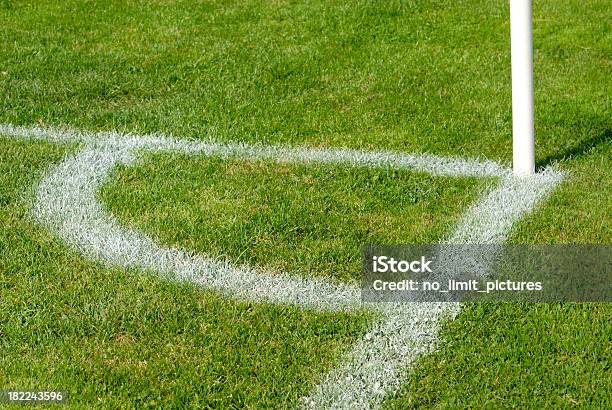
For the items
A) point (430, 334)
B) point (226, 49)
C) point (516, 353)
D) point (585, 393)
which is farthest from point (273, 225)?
point (226, 49)

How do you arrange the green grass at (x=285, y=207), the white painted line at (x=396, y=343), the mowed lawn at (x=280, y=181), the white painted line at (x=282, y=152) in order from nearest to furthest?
the white painted line at (x=396, y=343)
the mowed lawn at (x=280, y=181)
the green grass at (x=285, y=207)
the white painted line at (x=282, y=152)

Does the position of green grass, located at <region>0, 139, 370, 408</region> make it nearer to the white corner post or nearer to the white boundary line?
the white boundary line

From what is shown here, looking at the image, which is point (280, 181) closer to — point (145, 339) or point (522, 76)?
point (522, 76)

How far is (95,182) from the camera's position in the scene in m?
5.30

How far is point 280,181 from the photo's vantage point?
5277 mm

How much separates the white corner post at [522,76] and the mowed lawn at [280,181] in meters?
0.31

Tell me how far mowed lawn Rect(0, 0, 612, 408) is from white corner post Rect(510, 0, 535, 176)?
308 mm


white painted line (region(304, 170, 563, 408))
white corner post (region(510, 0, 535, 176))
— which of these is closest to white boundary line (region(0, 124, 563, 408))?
white painted line (region(304, 170, 563, 408))

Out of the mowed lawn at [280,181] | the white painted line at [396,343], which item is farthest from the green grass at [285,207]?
the white painted line at [396,343]

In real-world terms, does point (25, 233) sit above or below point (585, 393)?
above

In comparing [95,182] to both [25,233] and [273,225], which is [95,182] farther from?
[273,225]

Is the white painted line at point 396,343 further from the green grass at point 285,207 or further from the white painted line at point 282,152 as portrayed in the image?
the white painted line at point 282,152

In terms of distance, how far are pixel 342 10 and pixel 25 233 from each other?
163 inches

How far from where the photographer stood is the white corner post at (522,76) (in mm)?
4898
